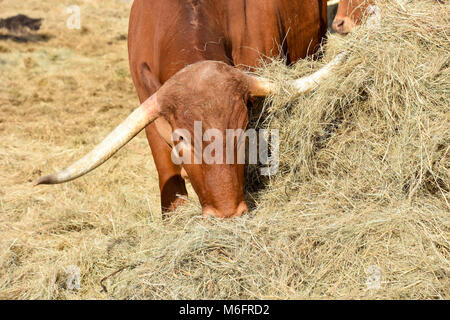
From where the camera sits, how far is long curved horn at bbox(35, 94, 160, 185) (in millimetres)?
2908

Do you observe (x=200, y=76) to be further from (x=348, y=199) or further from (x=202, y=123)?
(x=348, y=199)

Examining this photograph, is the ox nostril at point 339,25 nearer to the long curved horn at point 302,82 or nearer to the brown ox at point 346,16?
the brown ox at point 346,16

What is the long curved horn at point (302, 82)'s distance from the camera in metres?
3.25

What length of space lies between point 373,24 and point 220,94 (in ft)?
4.45

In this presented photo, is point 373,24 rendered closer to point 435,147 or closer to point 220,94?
point 435,147

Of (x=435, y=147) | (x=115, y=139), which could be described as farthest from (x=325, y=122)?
(x=115, y=139)

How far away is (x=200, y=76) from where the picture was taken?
3.01 m

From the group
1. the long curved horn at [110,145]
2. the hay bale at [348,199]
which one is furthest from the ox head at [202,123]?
the hay bale at [348,199]

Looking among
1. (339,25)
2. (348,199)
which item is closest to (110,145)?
(348,199)

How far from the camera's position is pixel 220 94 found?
117 inches

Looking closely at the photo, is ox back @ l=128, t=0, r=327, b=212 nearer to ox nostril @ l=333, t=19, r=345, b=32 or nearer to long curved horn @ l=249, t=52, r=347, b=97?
long curved horn @ l=249, t=52, r=347, b=97

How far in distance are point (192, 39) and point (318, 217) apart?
1.47m

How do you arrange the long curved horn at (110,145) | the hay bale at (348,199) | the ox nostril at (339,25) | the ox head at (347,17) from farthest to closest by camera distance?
the ox nostril at (339,25) → the ox head at (347,17) → the long curved horn at (110,145) → the hay bale at (348,199)
